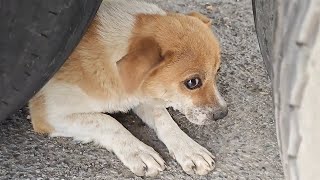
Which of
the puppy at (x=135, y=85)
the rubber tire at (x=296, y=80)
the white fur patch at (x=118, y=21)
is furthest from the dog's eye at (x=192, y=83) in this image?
the rubber tire at (x=296, y=80)

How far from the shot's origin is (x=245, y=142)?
2.87 meters

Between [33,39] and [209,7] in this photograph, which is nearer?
[33,39]

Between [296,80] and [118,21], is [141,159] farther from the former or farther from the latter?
[296,80]

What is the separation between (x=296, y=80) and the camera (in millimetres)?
1582

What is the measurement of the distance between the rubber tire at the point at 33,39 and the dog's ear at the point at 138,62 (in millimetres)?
221

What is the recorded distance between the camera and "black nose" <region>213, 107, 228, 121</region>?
2.78 metres

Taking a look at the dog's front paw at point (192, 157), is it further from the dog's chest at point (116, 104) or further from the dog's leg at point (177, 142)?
the dog's chest at point (116, 104)

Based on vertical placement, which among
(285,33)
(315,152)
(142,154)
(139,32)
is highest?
(285,33)

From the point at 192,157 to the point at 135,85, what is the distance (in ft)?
1.28

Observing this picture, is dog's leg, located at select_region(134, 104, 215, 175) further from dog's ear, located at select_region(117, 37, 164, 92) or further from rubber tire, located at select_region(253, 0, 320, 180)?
rubber tire, located at select_region(253, 0, 320, 180)

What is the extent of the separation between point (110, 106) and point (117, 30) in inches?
13.0

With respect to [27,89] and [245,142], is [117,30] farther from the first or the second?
[245,142]

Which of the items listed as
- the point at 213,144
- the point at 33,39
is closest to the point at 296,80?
the point at 33,39

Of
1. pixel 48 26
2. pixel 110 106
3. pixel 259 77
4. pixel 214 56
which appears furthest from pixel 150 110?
pixel 48 26
